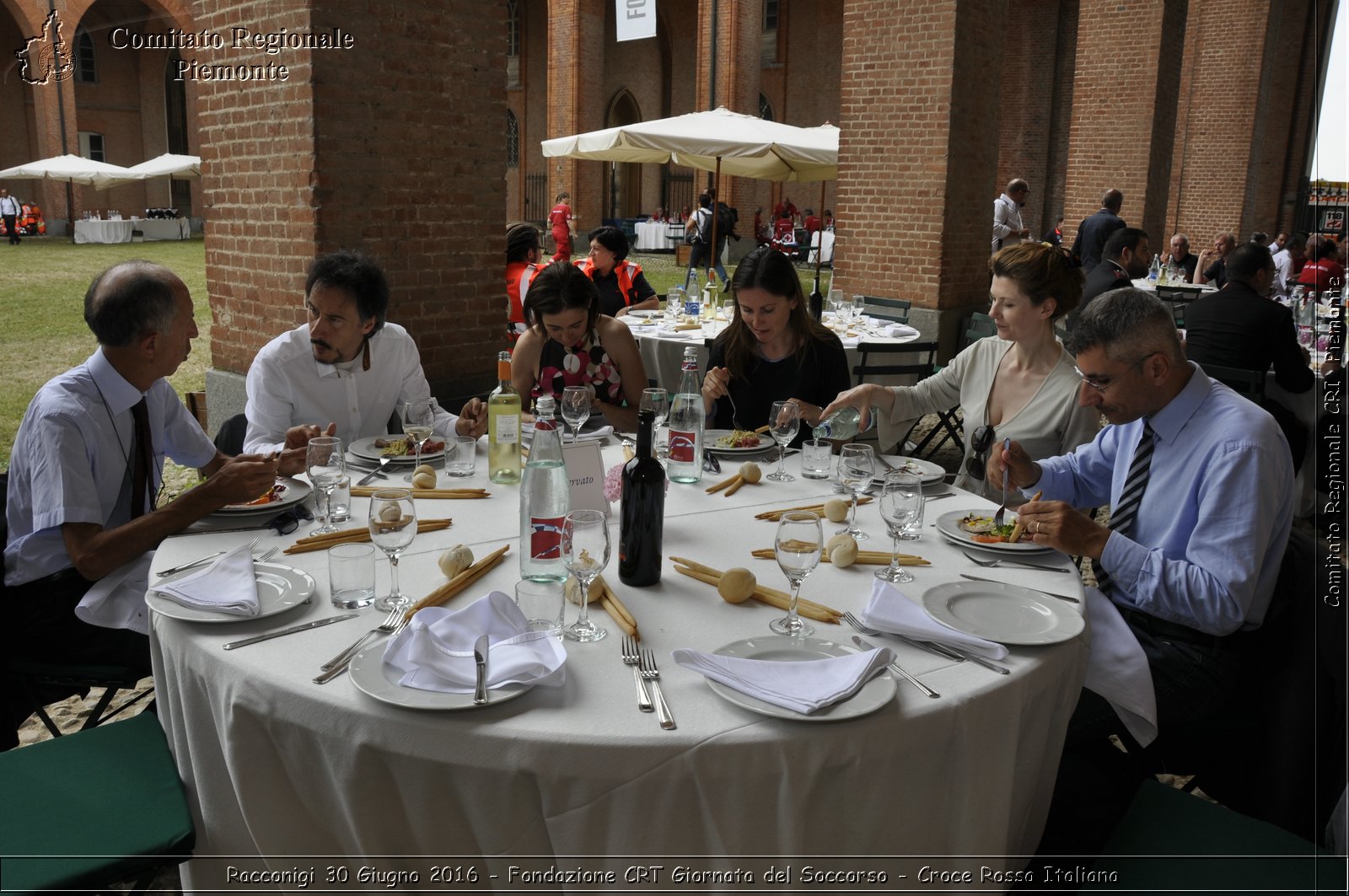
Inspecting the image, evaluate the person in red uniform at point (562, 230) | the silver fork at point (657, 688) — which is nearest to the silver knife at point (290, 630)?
the silver fork at point (657, 688)

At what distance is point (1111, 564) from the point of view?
2133 millimetres

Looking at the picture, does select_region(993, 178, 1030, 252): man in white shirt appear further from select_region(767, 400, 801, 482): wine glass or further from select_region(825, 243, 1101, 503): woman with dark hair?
select_region(767, 400, 801, 482): wine glass

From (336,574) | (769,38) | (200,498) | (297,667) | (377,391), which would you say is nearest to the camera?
(297,667)

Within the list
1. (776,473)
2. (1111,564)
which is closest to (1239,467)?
(1111,564)

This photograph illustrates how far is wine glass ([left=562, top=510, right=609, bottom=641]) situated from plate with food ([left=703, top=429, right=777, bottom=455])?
1260 millimetres

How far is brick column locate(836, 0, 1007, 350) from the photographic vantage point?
27.5 feet

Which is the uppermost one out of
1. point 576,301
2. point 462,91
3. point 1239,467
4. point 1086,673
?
point 462,91

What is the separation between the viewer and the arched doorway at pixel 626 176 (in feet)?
93.0

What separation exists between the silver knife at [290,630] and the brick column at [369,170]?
122 inches

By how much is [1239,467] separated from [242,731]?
2.09 metres

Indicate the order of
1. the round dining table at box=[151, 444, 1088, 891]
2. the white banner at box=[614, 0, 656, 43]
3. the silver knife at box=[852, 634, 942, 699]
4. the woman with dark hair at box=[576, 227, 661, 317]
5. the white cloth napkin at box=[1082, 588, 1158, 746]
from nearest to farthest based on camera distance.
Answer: the round dining table at box=[151, 444, 1088, 891] → the silver knife at box=[852, 634, 942, 699] → the white cloth napkin at box=[1082, 588, 1158, 746] → the woman with dark hair at box=[576, 227, 661, 317] → the white banner at box=[614, 0, 656, 43]

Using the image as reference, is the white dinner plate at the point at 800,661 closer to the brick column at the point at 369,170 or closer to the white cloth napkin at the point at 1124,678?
the white cloth napkin at the point at 1124,678

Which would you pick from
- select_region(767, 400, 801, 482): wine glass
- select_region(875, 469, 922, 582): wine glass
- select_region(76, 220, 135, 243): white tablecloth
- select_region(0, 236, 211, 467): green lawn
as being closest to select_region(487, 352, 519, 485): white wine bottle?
select_region(767, 400, 801, 482): wine glass

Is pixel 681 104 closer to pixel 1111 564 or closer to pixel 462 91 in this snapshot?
pixel 462 91
